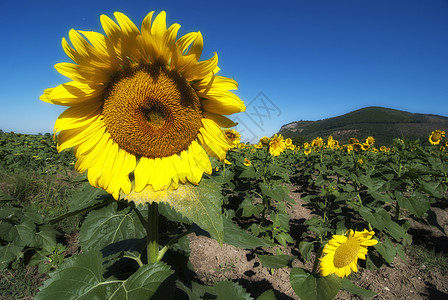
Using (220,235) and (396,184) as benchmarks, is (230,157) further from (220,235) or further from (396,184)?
(220,235)

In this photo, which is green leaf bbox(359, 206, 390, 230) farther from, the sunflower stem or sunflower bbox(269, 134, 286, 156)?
the sunflower stem

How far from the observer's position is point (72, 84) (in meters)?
0.91

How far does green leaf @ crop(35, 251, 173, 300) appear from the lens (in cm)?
95

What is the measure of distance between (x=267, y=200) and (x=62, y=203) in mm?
4204

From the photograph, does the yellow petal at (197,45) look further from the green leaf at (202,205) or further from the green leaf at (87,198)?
the green leaf at (87,198)

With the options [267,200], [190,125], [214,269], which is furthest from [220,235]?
[267,200]

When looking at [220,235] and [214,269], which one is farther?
[214,269]

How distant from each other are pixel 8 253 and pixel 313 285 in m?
3.61

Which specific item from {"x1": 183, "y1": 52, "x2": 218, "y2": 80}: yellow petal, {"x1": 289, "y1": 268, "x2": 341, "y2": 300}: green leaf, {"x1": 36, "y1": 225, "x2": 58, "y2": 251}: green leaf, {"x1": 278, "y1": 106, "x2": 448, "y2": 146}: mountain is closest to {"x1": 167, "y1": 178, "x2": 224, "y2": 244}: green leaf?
{"x1": 183, "y1": 52, "x2": 218, "y2": 80}: yellow petal

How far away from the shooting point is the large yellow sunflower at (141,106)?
872 millimetres

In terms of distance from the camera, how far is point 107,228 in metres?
1.58

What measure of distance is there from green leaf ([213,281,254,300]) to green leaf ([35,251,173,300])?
0.60 meters

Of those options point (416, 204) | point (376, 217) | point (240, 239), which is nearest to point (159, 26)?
point (240, 239)

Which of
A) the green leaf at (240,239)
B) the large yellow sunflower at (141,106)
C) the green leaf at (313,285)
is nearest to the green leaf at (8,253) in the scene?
the large yellow sunflower at (141,106)
